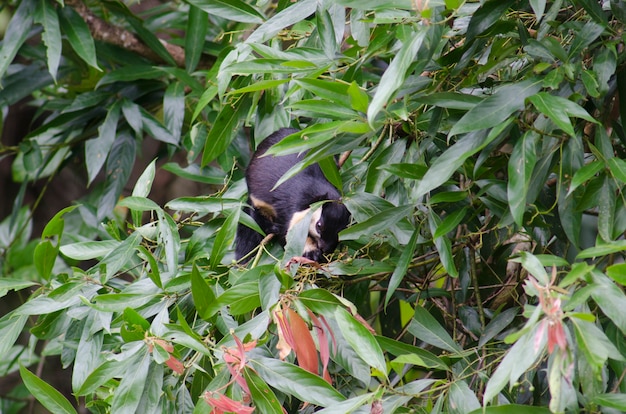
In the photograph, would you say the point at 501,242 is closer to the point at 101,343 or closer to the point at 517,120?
the point at 517,120

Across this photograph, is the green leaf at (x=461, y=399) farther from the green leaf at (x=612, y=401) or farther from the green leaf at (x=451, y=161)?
A: the green leaf at (x=451, y=161)

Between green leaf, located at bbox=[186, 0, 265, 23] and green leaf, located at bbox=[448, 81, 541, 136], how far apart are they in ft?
2.17

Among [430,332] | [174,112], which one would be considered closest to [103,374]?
[430,332]

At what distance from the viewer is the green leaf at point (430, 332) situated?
1.24 m

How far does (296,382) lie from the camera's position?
1.09m

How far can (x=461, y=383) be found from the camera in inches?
43.3

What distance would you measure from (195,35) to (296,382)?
161cm

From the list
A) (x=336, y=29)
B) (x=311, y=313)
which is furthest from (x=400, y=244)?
(x=336, y=29)

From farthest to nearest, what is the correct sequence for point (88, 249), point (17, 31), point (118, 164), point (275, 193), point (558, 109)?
point (118, 164)
point (17, 31)
point (275, 193)
point (88, 249)
point (558, 109)

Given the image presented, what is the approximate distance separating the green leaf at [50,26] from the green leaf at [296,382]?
60.3 inches

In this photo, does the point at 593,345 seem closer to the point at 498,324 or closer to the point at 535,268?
the point at 535,268

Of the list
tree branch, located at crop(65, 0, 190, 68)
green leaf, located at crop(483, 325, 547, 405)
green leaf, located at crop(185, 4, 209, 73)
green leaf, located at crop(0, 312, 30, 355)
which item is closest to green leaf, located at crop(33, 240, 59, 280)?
green leaf, located at crop(0, 312, 30, 355)

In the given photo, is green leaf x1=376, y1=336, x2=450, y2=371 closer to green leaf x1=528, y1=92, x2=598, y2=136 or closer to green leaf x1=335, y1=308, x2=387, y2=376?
green leaf x1=335, y1=308, x2=387, y2=376

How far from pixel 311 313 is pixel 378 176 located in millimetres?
322
